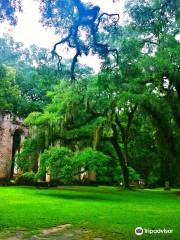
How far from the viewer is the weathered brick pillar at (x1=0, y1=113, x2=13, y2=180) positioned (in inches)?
1375

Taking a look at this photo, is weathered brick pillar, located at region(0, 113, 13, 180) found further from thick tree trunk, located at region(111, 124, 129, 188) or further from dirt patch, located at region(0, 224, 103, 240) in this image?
dirt patch, located at region(0, 224, 103, 240)

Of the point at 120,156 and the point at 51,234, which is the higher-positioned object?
the point at 120,156

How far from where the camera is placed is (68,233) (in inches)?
340

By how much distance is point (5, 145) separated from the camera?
35.5 m

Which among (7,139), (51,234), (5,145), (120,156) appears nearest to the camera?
(51,234)

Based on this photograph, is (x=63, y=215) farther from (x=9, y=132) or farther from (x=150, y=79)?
(x=9, y=132)

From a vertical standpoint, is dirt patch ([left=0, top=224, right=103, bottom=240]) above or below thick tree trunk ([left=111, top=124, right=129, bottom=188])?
below

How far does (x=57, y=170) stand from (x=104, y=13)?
12.5 meters

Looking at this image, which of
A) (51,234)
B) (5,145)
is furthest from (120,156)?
(51,234)

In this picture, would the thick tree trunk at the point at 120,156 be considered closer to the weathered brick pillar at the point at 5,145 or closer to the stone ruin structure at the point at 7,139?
the stone ruin structure at the point at 7,139

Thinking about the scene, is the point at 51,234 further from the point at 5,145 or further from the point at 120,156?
the point at 5,145

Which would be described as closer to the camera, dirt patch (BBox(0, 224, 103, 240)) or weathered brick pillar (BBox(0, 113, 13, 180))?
dirt patch (BBox(0, 224, 103, 240))

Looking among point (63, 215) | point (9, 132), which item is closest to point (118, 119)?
point (9, 132)

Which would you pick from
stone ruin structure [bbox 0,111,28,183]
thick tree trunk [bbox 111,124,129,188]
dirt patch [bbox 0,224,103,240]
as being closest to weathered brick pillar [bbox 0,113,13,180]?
stone ruin structure [bbox 0,111,28,183]
